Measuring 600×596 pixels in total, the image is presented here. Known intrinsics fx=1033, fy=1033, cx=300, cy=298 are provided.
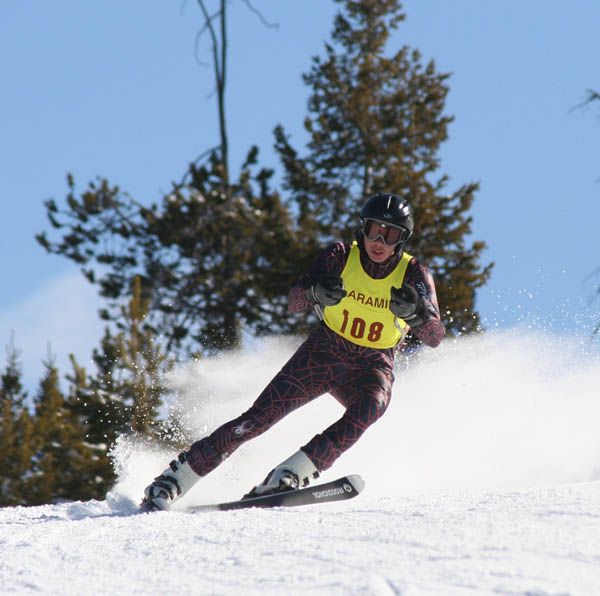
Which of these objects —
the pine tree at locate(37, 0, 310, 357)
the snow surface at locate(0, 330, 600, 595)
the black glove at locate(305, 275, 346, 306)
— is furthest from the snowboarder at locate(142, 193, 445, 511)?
the pine tree at locate(37, 0, 310, 357)

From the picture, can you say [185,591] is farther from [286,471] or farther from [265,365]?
[265,365]

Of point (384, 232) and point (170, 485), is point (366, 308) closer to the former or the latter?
point (384, 232)

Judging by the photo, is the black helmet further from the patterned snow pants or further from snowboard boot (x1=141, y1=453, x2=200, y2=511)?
snowboard boot (x1=141, y1=453, x2=200, y2=511)

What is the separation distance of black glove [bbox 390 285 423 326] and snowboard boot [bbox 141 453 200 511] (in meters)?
1.46

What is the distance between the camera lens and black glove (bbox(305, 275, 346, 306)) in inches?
217

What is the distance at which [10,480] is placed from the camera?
2316cm

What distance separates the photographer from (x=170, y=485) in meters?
5.72

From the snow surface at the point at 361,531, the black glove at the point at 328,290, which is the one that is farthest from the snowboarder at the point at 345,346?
the snow surface at the point at 361,531

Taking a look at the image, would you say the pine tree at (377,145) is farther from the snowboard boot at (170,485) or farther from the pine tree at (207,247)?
the snowboard boot at (170,485)

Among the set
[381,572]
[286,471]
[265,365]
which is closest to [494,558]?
[381,572]

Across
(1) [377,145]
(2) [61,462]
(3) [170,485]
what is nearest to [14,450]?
(2) [61,462]

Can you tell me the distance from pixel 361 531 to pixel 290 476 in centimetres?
153

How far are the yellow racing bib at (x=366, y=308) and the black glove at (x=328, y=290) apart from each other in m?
0.27

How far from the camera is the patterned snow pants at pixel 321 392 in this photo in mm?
5625
